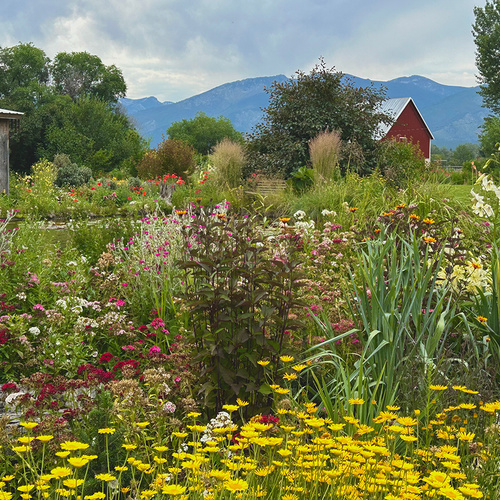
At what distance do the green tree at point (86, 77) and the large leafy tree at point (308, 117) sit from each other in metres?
32.8

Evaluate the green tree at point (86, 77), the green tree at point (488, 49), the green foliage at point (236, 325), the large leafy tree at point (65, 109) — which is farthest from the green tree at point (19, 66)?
the green foliage at point (236, 325)

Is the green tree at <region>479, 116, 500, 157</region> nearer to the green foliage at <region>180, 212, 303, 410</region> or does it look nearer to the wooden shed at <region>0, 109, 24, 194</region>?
the wooden shed at <region>0, 109, 24, 194</region>

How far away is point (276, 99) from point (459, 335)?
11.9 m

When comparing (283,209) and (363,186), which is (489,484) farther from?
(283,209)

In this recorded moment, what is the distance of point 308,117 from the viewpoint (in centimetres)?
1370

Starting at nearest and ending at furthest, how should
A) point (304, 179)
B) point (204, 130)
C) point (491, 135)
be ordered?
point (304, 179), point (491, 135), point (204, 130)

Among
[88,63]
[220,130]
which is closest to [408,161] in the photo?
[88,63]

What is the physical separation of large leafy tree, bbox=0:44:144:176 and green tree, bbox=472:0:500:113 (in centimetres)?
2147

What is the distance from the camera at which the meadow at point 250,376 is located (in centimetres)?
171

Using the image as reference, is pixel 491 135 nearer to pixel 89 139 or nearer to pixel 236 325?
pixel 89 139

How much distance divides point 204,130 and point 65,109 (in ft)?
91.3

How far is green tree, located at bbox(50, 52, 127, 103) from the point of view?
43656mm

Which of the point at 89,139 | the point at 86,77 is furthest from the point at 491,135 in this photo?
the point at 86,77

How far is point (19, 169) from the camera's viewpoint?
2992cm
